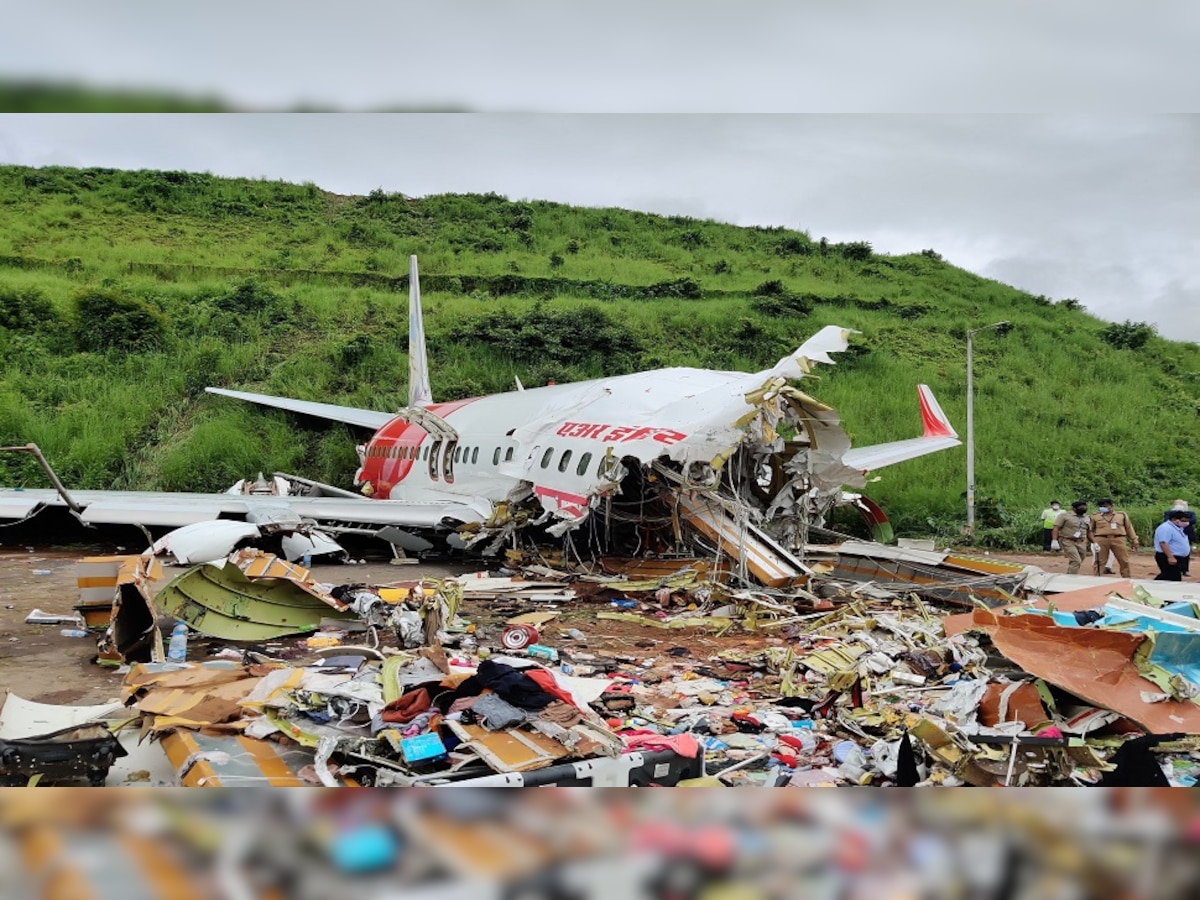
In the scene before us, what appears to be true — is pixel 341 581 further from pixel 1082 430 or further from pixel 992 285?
pixel 992 285

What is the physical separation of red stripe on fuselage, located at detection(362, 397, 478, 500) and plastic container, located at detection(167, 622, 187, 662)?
1018cm

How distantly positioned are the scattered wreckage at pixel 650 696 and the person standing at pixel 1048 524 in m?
10.2

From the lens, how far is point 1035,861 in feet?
10.5

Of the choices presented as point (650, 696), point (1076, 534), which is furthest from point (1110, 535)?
point (650, 696)

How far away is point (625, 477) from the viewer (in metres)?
12.9

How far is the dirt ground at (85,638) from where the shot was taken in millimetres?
7164

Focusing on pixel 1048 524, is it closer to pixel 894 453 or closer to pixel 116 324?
pixel 894 453

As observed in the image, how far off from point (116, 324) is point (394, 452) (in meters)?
18.6

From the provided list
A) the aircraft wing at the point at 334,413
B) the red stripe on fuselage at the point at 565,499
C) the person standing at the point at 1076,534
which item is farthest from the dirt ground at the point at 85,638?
the aircraft wing at the point at 334,413

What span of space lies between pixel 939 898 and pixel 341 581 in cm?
1074

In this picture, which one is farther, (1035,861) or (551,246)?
(551,246)

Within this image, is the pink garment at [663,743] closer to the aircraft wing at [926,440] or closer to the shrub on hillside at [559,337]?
the aircraft wing at [926,440]

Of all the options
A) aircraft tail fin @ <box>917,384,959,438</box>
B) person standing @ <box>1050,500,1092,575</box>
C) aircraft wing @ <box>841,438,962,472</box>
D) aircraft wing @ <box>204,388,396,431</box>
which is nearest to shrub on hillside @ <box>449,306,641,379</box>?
aircraft wing @ <box>204,388,396,431</box>

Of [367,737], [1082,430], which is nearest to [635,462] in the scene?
[367,737]
